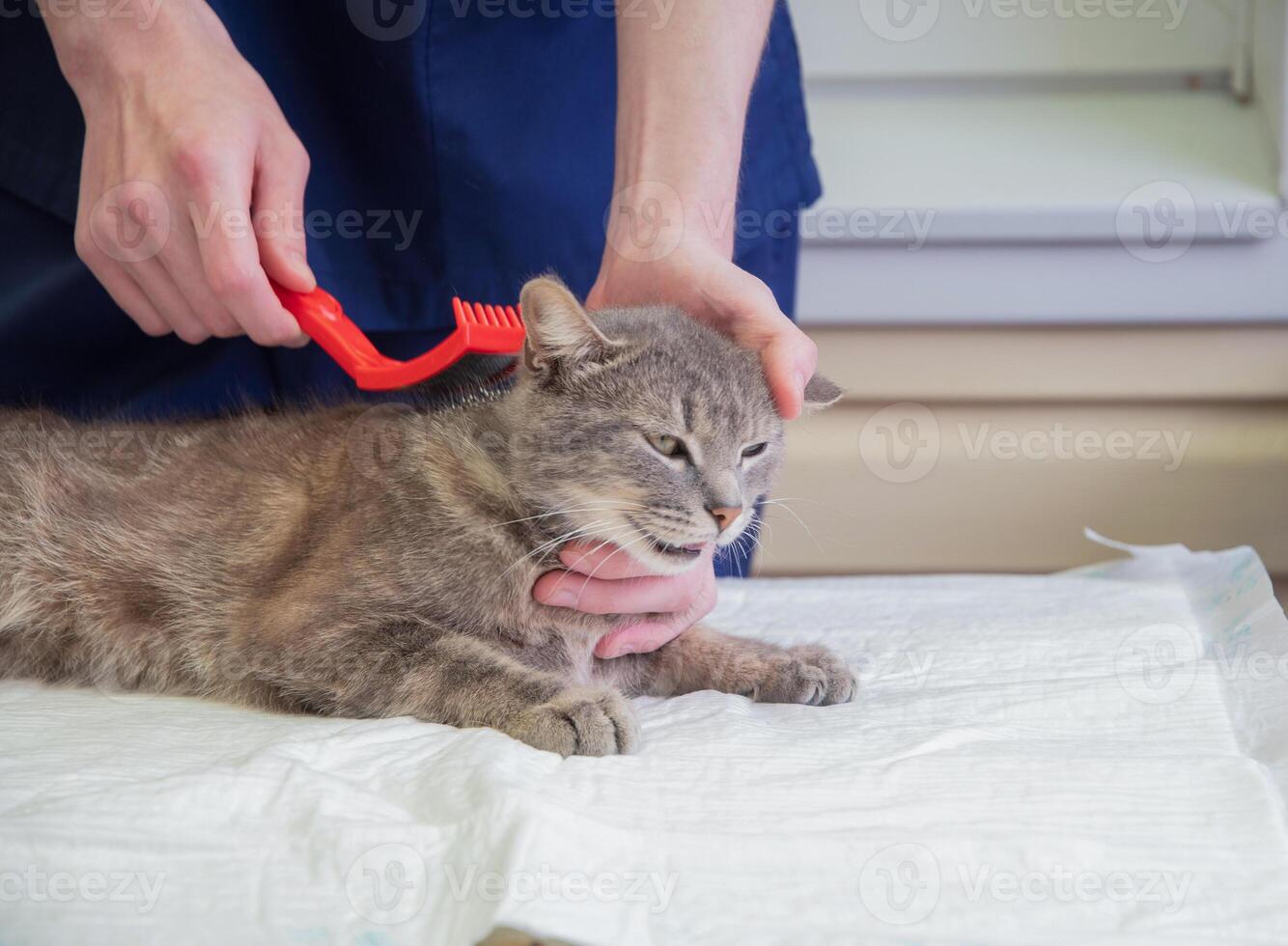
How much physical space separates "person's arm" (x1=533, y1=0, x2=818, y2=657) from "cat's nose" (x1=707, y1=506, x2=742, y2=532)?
8 cm

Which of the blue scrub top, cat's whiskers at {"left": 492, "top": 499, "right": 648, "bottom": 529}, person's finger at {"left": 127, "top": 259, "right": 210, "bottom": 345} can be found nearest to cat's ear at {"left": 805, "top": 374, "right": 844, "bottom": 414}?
cat's whiskers at {"left": 492, "top": 499, "right": 648, "bottom": 529}

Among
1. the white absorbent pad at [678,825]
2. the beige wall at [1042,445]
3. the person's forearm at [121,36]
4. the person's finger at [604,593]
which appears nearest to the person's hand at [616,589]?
the person's finger at [604,593]

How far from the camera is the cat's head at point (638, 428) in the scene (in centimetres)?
126

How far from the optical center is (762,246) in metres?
1.90

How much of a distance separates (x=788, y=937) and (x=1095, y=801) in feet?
1.04

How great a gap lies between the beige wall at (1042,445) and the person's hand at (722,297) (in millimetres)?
864

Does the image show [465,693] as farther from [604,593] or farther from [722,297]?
[722,297]

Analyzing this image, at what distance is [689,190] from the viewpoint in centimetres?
148

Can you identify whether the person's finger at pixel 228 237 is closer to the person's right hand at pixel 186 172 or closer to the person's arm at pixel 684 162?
the person's right hand at pixel 186 172

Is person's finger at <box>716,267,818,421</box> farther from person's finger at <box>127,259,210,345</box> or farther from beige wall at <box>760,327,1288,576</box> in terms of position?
beige wall at <box>760,327,1288,576</box>

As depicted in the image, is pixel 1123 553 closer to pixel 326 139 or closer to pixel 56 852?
pixel 326 139

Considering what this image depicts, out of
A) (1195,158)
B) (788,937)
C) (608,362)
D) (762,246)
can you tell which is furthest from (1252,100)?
(788,937)

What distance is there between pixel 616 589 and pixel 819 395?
37cm

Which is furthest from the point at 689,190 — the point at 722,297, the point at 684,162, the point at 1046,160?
the point at 1046,160
